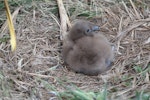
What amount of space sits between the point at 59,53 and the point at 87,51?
1.24ft

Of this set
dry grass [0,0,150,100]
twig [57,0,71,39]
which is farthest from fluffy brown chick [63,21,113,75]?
twig [57,0,71,39]

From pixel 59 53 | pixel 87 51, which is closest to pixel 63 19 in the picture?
pixel 59 53

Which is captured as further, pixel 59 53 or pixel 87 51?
pixel 59 53

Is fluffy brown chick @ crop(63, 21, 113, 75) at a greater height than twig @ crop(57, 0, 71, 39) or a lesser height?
lesser

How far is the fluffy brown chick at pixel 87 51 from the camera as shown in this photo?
3504 mm

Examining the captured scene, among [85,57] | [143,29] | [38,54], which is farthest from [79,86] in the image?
[143,29]

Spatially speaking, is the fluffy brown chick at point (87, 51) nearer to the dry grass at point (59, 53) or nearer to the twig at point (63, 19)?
the dry grass at point (59, 53)

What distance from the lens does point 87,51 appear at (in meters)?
3.49

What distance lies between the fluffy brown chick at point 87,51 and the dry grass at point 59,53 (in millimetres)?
62

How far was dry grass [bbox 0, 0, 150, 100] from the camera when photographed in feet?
11.0

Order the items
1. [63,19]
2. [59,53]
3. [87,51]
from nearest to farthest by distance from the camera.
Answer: [87,51] → [59,53] → [63,19]

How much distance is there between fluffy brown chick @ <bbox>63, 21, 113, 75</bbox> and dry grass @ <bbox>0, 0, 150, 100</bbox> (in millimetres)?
62

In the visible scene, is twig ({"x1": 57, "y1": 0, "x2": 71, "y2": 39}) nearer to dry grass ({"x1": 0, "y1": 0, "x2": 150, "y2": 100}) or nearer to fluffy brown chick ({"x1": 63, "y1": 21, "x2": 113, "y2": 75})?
dry grass ({"x1": 0, "y1": 0, "x2": 150, "y2": 100})

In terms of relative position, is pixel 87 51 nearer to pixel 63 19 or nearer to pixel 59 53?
pixel 59 53
